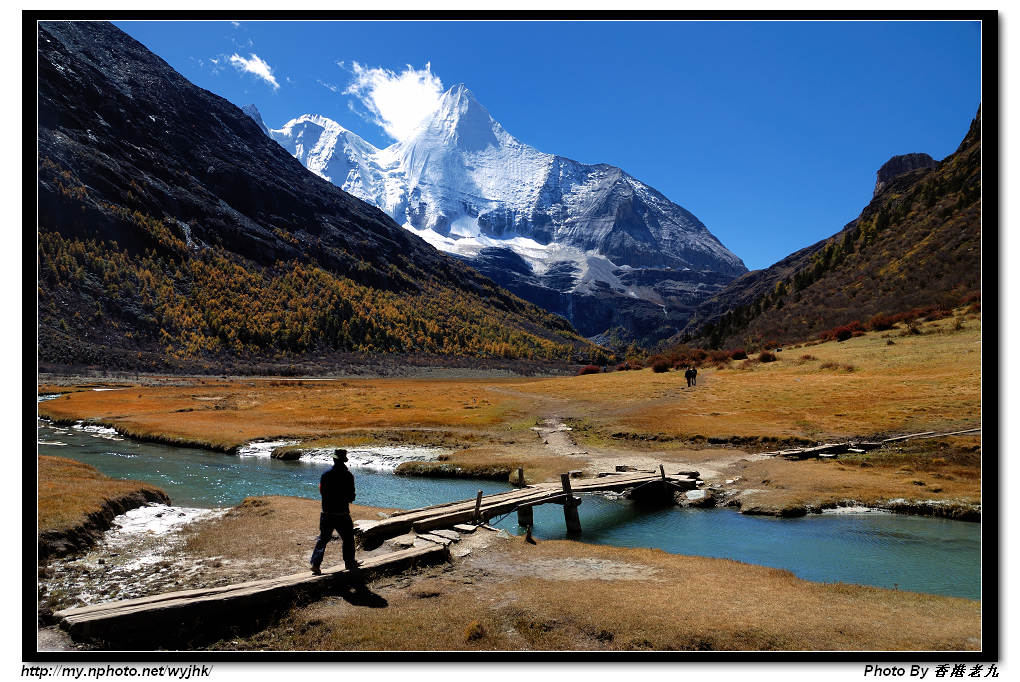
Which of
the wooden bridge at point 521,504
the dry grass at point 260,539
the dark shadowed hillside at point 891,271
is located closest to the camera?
the dry grass at point 260,539

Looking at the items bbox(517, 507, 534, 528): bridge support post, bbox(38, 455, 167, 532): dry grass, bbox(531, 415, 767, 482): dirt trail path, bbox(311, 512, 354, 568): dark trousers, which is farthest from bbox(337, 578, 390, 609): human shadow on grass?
bbox(531, 415, 767, 482): dirt trail path

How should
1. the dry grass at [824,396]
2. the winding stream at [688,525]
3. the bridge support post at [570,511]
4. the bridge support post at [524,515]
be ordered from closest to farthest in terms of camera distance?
1. the winding stream at [688,525]
2. the bridge support post at [524,515]
3. the bridge support post at [570,511]
4. the dry grass at [824,396]

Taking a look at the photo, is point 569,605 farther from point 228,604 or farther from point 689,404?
point 689,404

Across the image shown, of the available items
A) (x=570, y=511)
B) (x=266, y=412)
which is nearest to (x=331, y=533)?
(x=570, y=511)

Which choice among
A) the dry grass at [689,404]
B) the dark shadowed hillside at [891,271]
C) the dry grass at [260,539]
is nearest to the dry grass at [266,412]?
the dry grass at [689,404]

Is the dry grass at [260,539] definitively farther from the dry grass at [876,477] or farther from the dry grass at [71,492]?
the dry grass at [876,477]

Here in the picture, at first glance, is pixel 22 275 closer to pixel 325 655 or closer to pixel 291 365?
pixel 325 655
